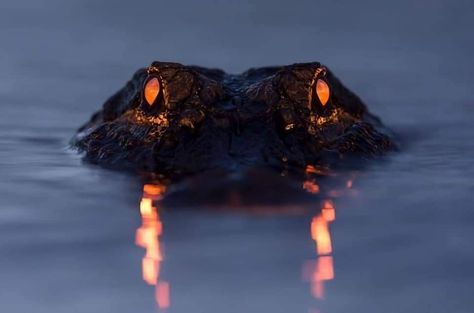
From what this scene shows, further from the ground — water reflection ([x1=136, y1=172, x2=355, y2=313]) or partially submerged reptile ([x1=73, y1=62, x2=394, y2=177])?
partially submerged reptile ([x1=73, y1=62, x2=394, y2=177])

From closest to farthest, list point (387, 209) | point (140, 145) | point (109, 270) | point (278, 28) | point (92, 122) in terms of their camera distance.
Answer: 1. point (109, 270)
2. point (387, 209)
3. point (140, 145)
4. point (92, 122)
5. point (278, 28)

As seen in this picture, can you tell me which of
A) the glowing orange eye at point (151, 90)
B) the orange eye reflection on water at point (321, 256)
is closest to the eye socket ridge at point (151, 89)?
the glowing orange eye at point (151, 90)

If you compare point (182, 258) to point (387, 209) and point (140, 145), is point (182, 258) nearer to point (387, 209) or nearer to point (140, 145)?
point (387, 209)

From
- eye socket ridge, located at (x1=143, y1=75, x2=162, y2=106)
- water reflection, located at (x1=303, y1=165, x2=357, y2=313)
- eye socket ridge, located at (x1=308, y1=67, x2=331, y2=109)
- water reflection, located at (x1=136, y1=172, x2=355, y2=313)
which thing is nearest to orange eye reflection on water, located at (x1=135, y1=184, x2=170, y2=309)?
water reflection, located at (x1=136, y1=172, x2=355, y2=313)

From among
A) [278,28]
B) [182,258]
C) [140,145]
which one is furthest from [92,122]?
[278,28]

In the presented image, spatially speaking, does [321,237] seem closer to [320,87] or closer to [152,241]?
[152,241]

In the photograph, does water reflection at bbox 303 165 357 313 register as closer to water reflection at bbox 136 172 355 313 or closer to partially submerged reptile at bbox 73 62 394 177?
water reflection at bbox 136 172 355 313
